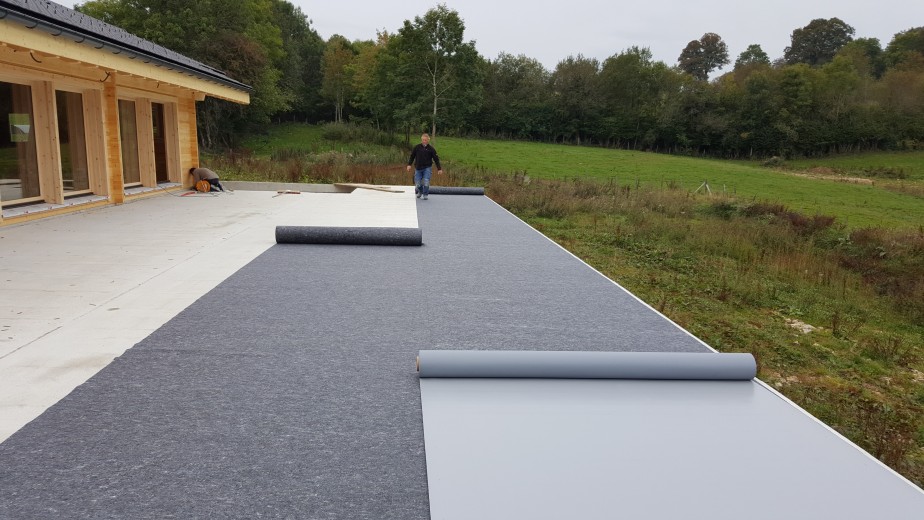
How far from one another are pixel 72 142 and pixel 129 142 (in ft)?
7.74

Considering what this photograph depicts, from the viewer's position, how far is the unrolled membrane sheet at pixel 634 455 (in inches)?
99.0

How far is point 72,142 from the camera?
10.5 meters

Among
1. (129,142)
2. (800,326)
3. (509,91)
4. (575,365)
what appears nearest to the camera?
(575,365)

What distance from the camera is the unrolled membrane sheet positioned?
2.51 meters

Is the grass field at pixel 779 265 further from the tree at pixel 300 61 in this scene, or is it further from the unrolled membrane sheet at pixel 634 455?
the tree at pixel 300 61

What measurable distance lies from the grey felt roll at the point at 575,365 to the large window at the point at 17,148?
7.92 metres

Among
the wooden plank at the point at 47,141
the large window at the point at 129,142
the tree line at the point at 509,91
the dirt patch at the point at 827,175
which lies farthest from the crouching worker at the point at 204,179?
the dirt patch at the point at 827,175

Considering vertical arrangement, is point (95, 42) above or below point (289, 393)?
above

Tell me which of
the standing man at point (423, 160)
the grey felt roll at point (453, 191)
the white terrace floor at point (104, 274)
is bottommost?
the white terrace floor at point (104, 274)

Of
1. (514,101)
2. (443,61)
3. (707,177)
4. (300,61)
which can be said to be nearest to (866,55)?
(514,101)

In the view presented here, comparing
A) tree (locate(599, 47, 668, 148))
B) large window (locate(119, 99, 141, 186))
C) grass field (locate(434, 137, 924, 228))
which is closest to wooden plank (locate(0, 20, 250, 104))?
large window (locate(119, 99, 141, 186))

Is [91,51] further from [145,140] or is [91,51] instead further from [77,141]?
[145,140]

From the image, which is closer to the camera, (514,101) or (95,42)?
A: (95,42)

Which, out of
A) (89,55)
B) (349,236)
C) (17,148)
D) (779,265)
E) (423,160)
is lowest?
(779,265)
